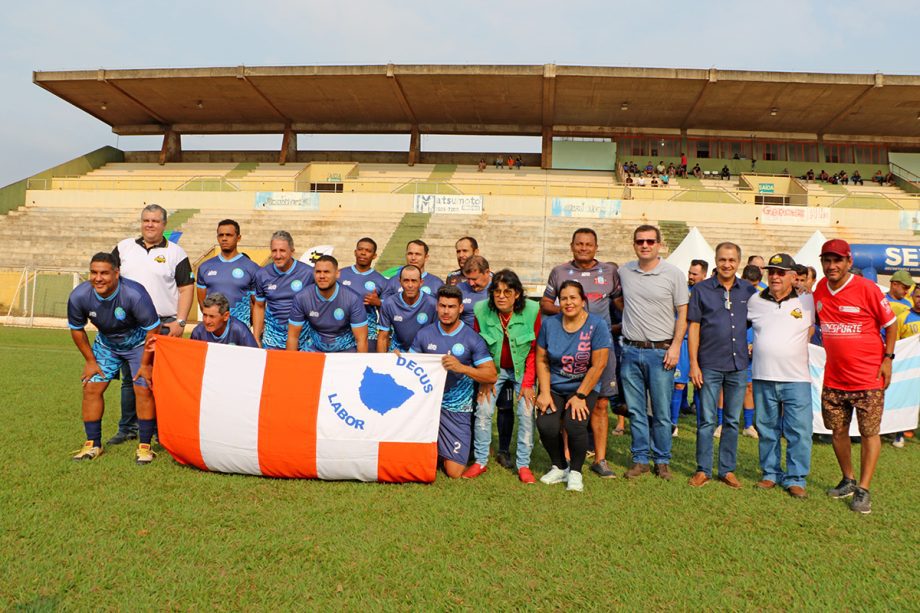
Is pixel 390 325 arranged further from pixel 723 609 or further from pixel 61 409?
pixel 61 409

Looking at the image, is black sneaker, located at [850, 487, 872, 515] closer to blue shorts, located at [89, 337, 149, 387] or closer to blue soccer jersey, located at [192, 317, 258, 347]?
blue soccer jersey, located at [192, 317, 258, 347]

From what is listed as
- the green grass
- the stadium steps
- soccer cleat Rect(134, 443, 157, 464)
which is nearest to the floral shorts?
the green grass

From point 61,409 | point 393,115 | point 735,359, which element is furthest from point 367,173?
point 735,359

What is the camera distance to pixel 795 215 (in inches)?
932

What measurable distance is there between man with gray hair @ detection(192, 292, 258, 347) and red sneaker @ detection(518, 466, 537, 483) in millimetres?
2598

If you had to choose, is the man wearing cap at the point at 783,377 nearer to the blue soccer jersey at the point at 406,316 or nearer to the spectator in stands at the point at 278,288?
the blue soccer jersey at the point at 406,316

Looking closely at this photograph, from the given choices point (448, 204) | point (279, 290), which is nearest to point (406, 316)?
point (279, 290)

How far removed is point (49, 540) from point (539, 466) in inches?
141

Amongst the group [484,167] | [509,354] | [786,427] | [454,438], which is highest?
[484,167]

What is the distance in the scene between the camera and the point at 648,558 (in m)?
3.26

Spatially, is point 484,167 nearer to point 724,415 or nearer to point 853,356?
point 724,415

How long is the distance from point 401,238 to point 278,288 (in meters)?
17.3

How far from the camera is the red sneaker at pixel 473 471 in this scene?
4691 millimetres

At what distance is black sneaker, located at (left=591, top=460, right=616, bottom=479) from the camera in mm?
4816
